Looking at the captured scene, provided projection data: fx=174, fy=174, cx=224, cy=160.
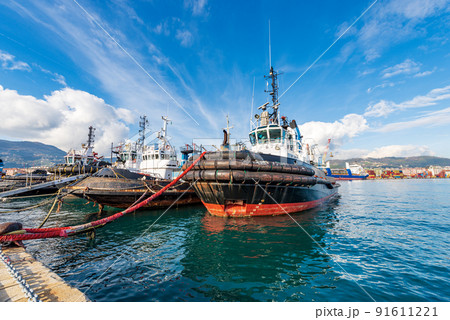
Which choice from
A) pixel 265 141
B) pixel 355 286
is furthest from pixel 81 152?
pixel 355 286

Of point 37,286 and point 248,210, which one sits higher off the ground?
point 37,286

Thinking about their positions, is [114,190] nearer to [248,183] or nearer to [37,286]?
[248,183]

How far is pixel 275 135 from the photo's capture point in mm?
14984


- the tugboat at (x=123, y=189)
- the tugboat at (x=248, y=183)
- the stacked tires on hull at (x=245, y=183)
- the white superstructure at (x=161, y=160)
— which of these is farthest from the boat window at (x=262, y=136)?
the white superstructure at (x=161, y=160)

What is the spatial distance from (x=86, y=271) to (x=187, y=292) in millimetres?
3207

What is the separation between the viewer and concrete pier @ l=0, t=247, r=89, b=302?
2875mm

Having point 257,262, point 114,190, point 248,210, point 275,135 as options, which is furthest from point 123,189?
point 275,135

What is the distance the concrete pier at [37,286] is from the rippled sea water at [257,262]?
33.4 inches

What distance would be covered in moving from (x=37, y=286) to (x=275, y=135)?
14.8 meters

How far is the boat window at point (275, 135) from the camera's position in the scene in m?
14.8

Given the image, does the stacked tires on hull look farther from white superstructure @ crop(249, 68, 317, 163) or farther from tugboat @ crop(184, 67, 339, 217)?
white superstructure @ crop(249, 68, 317, 163)

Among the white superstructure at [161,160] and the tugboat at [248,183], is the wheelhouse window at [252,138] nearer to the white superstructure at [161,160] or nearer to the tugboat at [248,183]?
the tugboat at [248,183]
